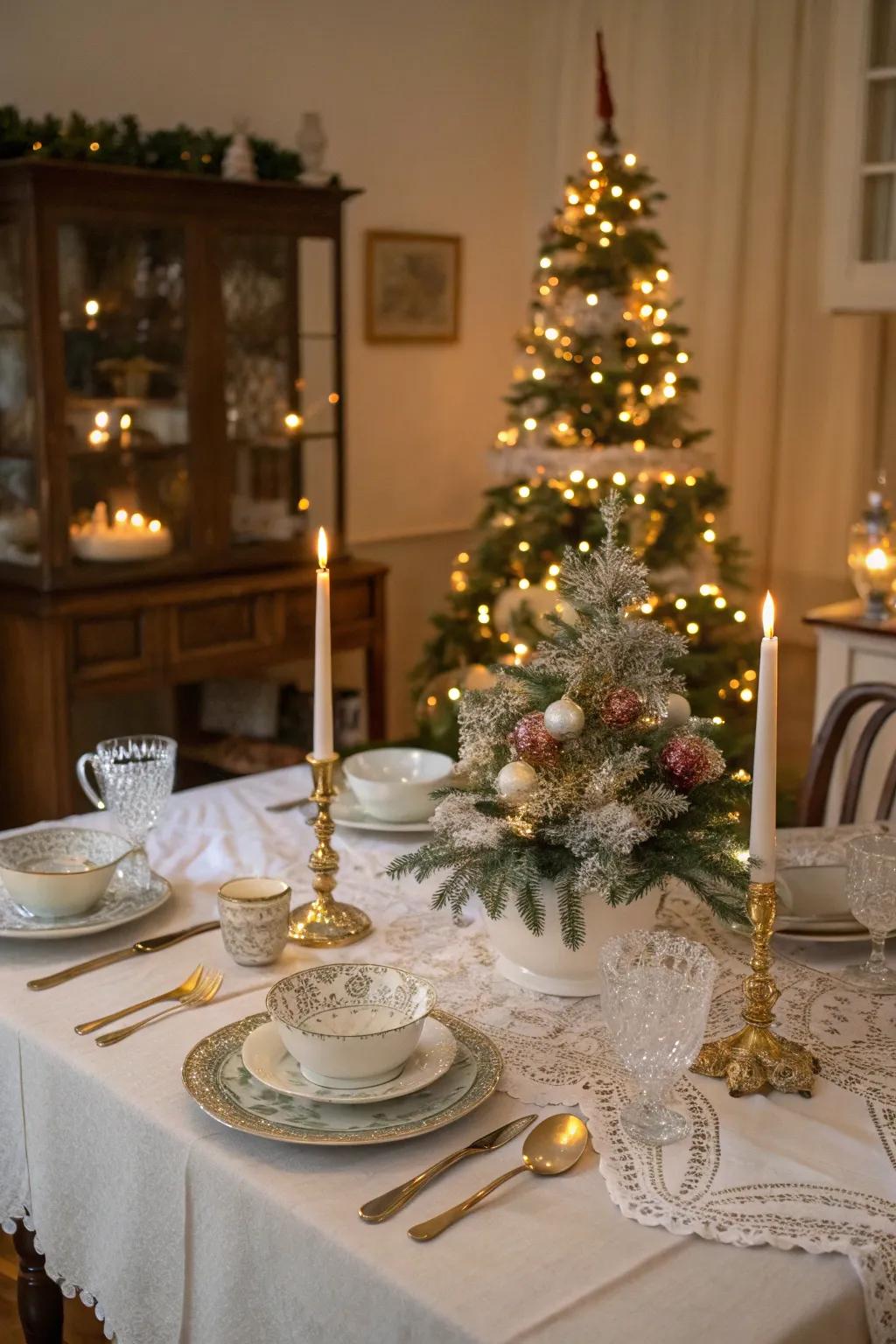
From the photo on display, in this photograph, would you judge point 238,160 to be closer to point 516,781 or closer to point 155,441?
point 155,441

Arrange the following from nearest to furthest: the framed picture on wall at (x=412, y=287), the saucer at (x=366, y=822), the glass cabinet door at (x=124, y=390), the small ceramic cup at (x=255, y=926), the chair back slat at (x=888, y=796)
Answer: the small ceramic cup at (x=255, y=926), the saucer at (x=366, y=822), the chair back slat at (x=888, y=796), the glass cabinet door at (x=124, y=390), the framed picture on wall at (x=412, y=287)

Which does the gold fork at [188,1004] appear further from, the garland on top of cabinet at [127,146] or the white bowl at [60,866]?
the garland on top of cabinet at [127,146]

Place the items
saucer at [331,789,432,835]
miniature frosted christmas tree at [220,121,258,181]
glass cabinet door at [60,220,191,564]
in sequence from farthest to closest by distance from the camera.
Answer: miniature frosted christmas tree at [220,121,258,181] → glass cabinet door at [60,220,191,564] → saucer at [331,789,432,835]

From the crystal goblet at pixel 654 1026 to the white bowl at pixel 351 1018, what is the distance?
0.17 m

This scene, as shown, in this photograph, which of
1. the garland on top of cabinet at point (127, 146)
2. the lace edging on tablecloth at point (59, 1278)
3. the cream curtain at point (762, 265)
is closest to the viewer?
the lace edging on tablecloth at point (59, 1278)

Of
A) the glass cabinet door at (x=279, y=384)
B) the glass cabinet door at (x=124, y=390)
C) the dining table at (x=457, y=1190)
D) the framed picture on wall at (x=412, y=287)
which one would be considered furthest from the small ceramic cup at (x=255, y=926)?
the framed picture on wall at (x=412, y=287)

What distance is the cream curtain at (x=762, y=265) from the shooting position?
4.05 m

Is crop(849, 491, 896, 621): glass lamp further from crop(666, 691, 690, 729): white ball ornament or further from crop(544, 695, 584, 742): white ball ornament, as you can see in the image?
crop(544, 695, 584, 742): white ball ornament

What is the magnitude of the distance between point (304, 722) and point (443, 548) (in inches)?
43.1

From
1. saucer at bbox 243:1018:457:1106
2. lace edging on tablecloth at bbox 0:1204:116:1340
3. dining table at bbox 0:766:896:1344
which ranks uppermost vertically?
saucer at bbox 243:1018:457:1106

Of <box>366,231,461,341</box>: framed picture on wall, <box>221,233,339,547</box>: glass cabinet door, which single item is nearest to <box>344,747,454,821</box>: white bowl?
<box>221,233,339,547</box>: glass cabinet door

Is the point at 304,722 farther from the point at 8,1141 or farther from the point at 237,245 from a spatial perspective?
the point at 8,1141

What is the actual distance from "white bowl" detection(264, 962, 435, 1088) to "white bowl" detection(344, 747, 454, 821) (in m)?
0.50

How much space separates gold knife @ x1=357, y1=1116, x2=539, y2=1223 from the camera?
41.8 inches
